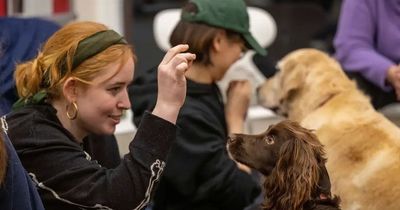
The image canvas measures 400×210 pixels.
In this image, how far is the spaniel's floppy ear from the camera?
207 centimetres

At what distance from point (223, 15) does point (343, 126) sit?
0.59 m

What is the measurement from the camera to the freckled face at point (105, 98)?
192cm

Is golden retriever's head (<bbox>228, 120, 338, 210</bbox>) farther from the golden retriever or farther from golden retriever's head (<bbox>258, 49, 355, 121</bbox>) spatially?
golden retriever's head (<bbox>258, 49, 355, 121</bbox>)

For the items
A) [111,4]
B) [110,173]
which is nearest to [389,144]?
[110,173]

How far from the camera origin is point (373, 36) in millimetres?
3133

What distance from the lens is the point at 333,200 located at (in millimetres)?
2123

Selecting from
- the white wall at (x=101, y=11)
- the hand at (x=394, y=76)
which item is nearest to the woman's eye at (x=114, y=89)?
the hand at (x=394, y=76)

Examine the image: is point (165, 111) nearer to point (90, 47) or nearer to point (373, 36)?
point (90, 47)

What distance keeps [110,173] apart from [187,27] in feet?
3.28

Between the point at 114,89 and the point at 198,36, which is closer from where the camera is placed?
the point at 114,89

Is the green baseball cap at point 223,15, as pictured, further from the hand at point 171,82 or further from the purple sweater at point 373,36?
the hand at point 171,82

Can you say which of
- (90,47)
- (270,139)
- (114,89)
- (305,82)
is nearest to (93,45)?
(90,47)

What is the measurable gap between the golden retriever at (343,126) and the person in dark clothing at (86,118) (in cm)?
89

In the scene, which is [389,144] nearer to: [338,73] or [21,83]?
[338,73]
